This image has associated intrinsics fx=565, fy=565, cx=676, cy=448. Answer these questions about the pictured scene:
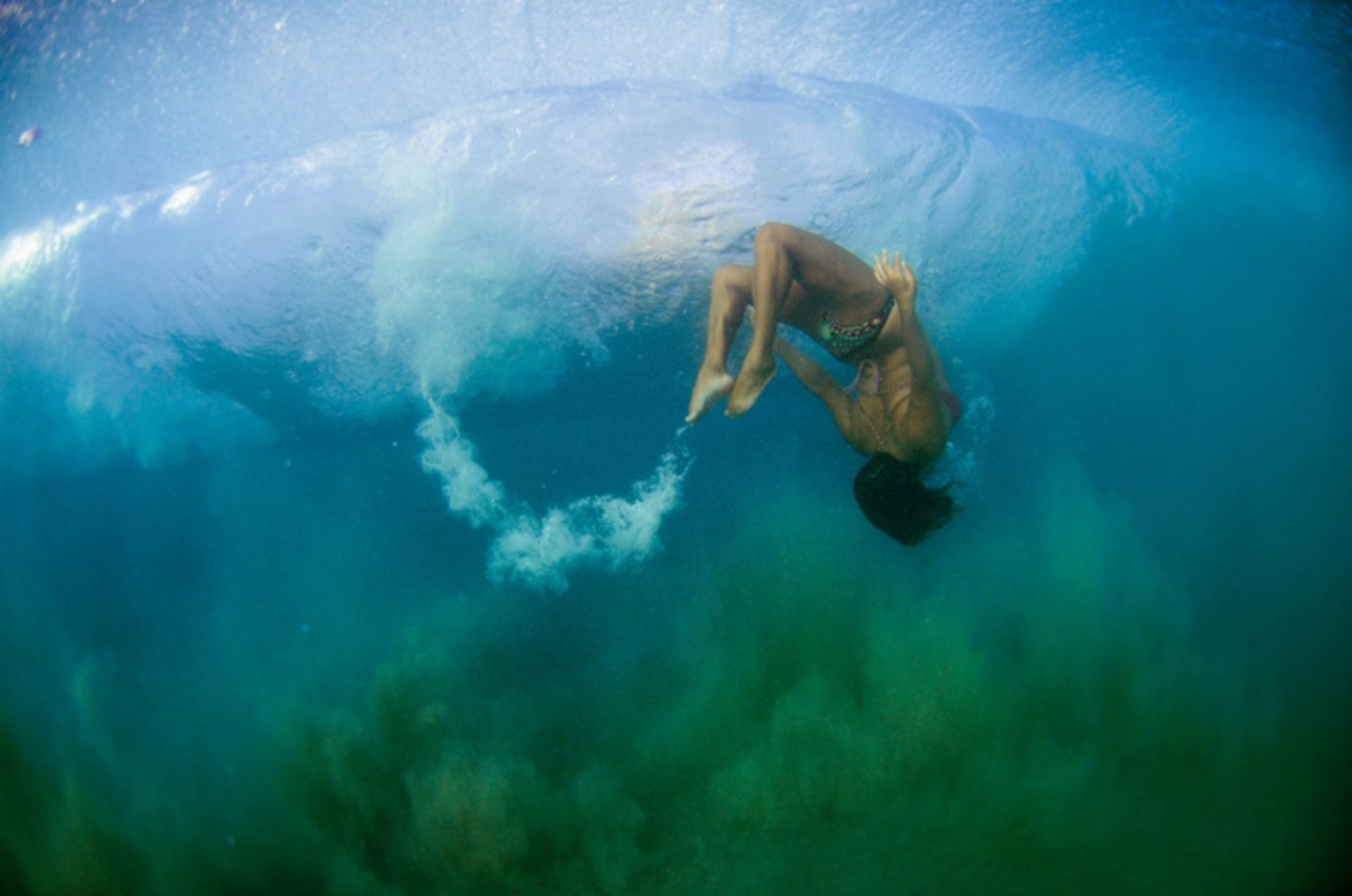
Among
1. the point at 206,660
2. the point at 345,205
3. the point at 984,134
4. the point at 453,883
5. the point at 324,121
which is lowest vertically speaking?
the point at 453,883

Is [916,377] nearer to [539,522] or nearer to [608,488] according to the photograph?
[608,488]

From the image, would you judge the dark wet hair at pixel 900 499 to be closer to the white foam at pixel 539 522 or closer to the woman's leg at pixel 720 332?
the woman's leg at pixel 720 332

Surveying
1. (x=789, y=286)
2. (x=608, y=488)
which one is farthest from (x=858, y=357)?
(x=608, y=488)

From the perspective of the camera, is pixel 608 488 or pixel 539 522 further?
pixel 608 488

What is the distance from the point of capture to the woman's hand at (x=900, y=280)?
3.56 meters

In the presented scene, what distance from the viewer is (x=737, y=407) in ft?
11.6

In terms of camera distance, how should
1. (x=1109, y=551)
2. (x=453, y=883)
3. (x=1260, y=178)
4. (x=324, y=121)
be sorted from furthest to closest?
(x=1260, y=178), (x=1109, y=551), (x=453, y=883), (x=324, y=121)

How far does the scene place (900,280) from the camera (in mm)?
3592

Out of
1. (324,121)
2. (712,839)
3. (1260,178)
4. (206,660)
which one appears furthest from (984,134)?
(206,660)

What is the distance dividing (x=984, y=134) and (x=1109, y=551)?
23.6 feet

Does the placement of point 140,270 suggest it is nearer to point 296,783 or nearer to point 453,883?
point 296,783

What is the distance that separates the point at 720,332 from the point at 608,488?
22.5 feet

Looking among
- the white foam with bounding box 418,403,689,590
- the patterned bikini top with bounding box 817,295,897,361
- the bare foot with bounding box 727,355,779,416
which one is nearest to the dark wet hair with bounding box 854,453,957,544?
the patterned bikini top with bounding box 817,295,897,361

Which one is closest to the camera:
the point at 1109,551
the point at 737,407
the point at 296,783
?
the point at 737,407
